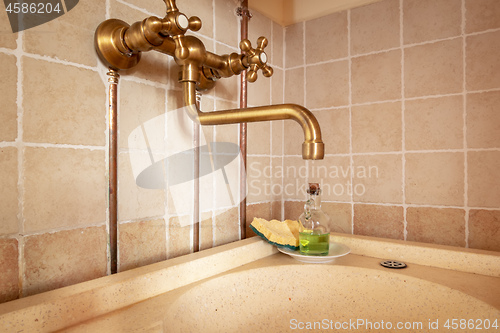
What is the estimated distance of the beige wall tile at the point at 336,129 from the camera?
3.27ft

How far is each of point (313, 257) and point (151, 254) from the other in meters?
0.36

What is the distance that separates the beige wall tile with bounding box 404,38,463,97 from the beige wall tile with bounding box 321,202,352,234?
1.21 ft

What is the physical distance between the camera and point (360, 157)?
38.2 inches

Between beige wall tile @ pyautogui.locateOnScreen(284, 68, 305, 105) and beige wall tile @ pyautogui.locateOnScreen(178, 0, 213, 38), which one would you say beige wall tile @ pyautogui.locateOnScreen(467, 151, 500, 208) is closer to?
beige wall tile @ pyautogui.locateOnScreen(284, 68, 305, 105)

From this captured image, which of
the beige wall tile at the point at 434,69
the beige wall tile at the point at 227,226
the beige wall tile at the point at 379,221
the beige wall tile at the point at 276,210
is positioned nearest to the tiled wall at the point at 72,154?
the beige wall tile at the point at 227,226

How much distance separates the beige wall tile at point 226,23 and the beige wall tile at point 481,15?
1.96ft

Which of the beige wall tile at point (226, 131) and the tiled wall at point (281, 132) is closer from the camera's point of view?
the tiled wall at point (281, 132)

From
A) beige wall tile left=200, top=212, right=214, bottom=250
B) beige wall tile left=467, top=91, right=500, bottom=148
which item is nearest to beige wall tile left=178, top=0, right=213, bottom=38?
beige wall tile left=200, top=212, right=214, bottom=250

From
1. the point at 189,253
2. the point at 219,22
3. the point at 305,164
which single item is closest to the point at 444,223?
the point at 305,164

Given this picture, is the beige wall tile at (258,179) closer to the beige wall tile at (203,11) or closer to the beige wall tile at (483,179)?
the beige wall tile at (203,11)

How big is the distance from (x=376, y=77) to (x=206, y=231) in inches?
25.5

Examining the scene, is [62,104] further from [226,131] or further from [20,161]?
[226,131]

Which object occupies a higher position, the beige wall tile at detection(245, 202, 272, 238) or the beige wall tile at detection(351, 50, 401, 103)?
the beige wall tile at detection(351, 50, 401, 103)

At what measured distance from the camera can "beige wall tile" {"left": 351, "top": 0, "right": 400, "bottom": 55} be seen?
0.92 metres
